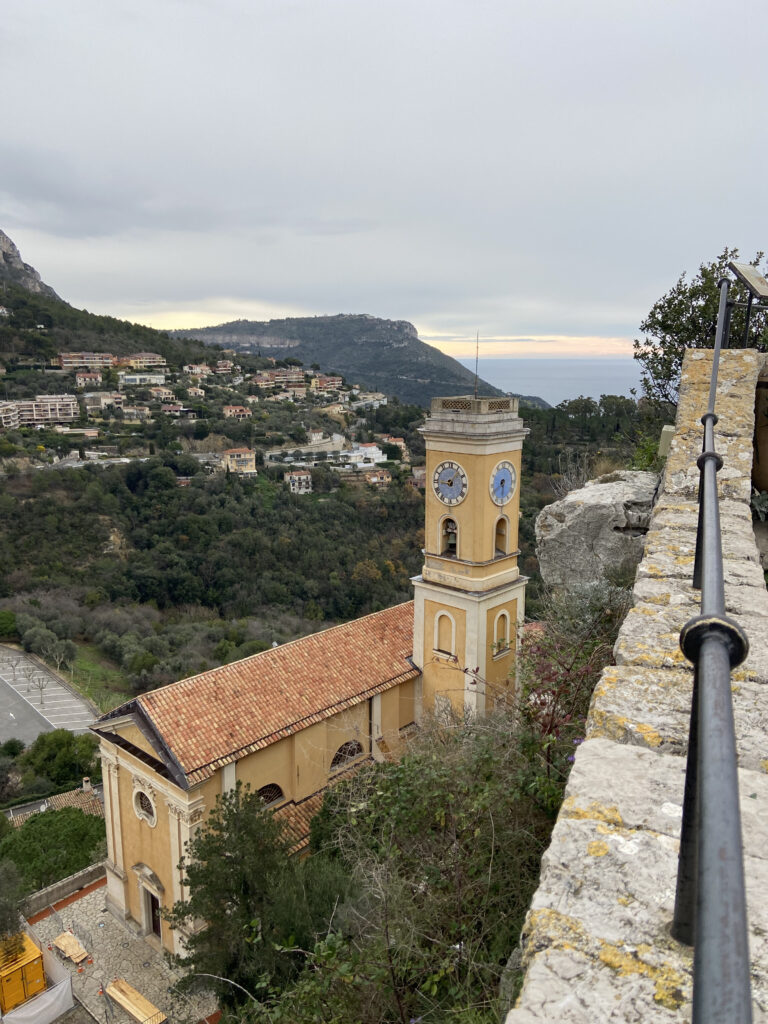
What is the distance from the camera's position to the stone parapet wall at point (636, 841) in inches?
55.0

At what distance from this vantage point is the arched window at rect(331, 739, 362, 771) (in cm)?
1319

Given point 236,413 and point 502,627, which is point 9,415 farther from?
point 502,627

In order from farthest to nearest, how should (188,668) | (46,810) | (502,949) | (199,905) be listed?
(188,668)
(46,810)
(199,905)
(502,949)

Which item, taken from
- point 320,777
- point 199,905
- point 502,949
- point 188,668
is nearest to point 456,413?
point 320,777

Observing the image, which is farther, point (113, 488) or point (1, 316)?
point (1, 316)

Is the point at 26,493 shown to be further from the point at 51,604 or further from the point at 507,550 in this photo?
the point at 507,550

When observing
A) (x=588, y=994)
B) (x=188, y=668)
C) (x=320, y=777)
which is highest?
(x=588, y=994)

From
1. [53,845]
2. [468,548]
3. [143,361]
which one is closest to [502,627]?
[468,548]

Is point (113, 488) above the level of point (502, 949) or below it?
below

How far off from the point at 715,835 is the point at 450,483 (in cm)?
1252

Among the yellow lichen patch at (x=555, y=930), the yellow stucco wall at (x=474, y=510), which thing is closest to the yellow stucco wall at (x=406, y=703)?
the yellow stucco wall at (x=474, y=510)

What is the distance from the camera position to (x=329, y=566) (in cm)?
4288

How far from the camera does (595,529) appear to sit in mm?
7641

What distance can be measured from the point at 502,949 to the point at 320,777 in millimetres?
9569
